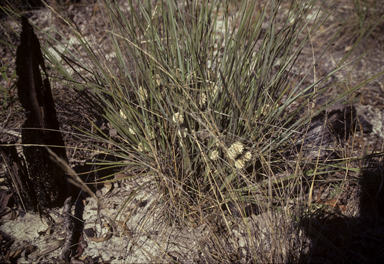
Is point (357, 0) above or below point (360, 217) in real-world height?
above

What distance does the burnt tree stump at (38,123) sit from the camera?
1120 mm

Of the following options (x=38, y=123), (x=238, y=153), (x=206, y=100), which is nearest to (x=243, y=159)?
(x=238, y=153)

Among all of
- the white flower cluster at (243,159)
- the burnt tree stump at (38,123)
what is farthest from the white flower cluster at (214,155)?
the burnt tree stump at (38,123)

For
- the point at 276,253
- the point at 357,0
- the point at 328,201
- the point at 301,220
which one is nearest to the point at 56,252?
the point at 276,253

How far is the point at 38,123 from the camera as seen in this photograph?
123cm

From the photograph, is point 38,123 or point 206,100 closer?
point 38,123

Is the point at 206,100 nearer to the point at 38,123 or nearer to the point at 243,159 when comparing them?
the point at 243,159

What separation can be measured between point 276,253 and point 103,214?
0.99 metres

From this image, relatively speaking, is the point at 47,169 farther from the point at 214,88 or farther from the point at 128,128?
the point at 214,88

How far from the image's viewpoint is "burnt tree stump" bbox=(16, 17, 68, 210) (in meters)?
1.12

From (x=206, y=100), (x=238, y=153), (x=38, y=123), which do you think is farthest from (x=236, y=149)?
(x=38, y=123)

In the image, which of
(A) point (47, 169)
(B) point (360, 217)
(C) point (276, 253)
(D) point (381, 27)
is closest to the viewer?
(C) point (276, 253)

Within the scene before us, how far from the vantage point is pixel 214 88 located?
134 cm

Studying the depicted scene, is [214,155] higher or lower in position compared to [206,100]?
lower
